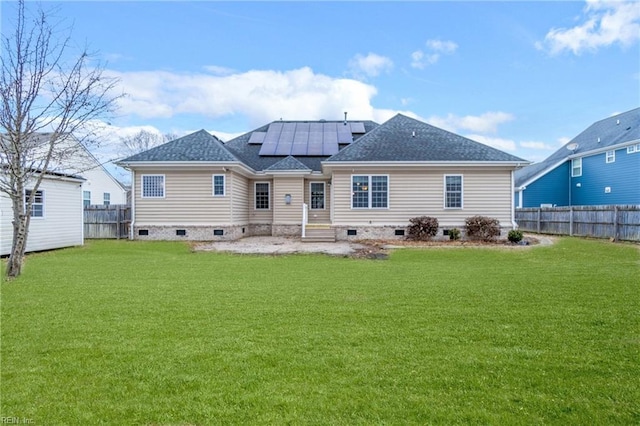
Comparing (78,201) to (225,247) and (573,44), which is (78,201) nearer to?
(225,247)

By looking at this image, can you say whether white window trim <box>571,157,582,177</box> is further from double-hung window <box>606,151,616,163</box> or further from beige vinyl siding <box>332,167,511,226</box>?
beige vinyl siding <box>332,167,511,226</box>

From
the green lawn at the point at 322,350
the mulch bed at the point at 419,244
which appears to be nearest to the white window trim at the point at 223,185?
the mulch bed at the point at 419,244

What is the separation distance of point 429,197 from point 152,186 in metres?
13.0

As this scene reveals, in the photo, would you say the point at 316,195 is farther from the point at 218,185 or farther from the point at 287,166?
the point at 218,185

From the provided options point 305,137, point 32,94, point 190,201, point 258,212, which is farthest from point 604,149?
point 32,94

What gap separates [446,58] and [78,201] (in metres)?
17.7

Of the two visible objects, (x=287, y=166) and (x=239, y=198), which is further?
(x=287, y=166)

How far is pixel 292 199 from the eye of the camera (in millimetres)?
20047

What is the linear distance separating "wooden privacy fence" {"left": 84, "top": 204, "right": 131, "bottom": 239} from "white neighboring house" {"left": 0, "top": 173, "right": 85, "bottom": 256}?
2515mm

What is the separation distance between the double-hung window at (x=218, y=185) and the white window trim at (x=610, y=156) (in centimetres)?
2327

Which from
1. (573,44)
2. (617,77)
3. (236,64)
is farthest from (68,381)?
(236,64)

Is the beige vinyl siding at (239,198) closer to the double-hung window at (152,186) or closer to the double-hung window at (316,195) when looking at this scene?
the double-hung window at (152,186)

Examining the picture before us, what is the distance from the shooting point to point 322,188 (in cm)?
2066

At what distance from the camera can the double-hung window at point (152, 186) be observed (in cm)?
1756
